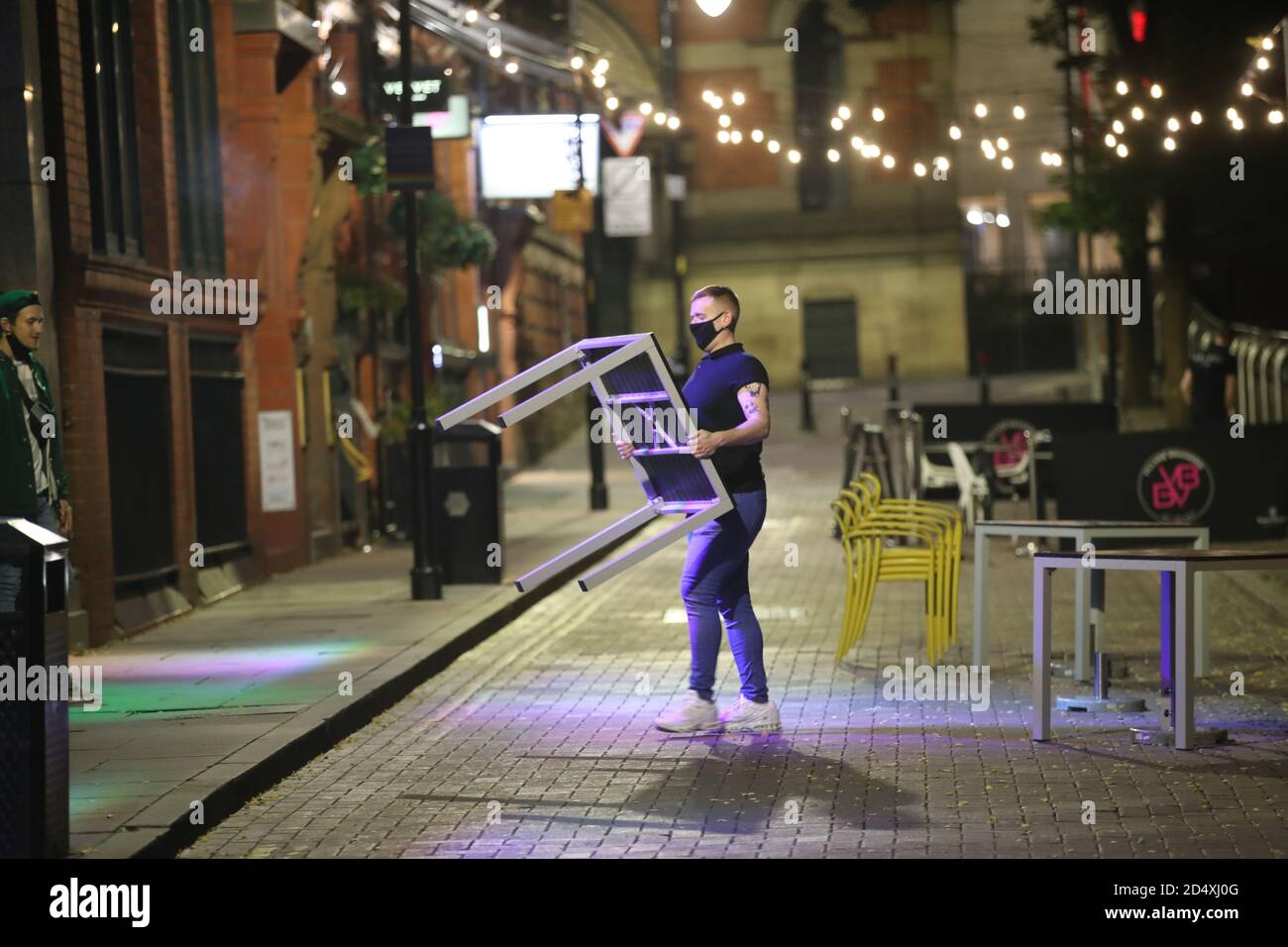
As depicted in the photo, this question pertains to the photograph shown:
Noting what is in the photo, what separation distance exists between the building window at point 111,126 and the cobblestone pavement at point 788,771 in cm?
423

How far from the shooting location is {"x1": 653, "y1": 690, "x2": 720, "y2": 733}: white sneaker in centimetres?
1004

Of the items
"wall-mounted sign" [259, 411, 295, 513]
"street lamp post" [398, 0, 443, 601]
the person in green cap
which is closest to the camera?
the person in green cap

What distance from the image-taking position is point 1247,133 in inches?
1158

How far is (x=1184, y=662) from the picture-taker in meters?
9.20

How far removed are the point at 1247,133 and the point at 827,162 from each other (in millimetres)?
25212

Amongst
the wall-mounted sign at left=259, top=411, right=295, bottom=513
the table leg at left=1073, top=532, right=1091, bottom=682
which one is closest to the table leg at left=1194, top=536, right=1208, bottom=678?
the table leg at left=1073, top=532, right=1091, bottom=682

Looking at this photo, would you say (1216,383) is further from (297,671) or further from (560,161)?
(297,671)

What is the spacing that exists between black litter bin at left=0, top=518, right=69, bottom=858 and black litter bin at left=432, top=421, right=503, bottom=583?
10235 millimetres

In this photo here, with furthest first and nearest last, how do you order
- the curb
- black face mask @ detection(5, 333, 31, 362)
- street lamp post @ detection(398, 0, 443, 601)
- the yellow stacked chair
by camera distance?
street lamp post @ detection(398, 0, 443, 601) → the yellow stacked chair → black face mask @ detection(5, 333, 31, 362) → the curb

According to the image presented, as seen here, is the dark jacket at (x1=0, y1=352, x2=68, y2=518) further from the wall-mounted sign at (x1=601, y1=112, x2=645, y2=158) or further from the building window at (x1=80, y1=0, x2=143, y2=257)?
the wall-mounted sign at (x1=601, y1=112, x2=645, y2=158)

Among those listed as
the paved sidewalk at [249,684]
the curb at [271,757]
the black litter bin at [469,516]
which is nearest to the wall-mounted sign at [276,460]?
the paved sidewalk at [249,684]

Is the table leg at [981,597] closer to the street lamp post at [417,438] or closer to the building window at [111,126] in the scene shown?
the street lamp post at [417,438]

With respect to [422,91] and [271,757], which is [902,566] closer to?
[271,757]

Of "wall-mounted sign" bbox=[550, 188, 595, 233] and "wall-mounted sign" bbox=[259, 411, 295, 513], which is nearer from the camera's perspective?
"wall-mounted sign" bbox=[259, 411, 295, 513]
